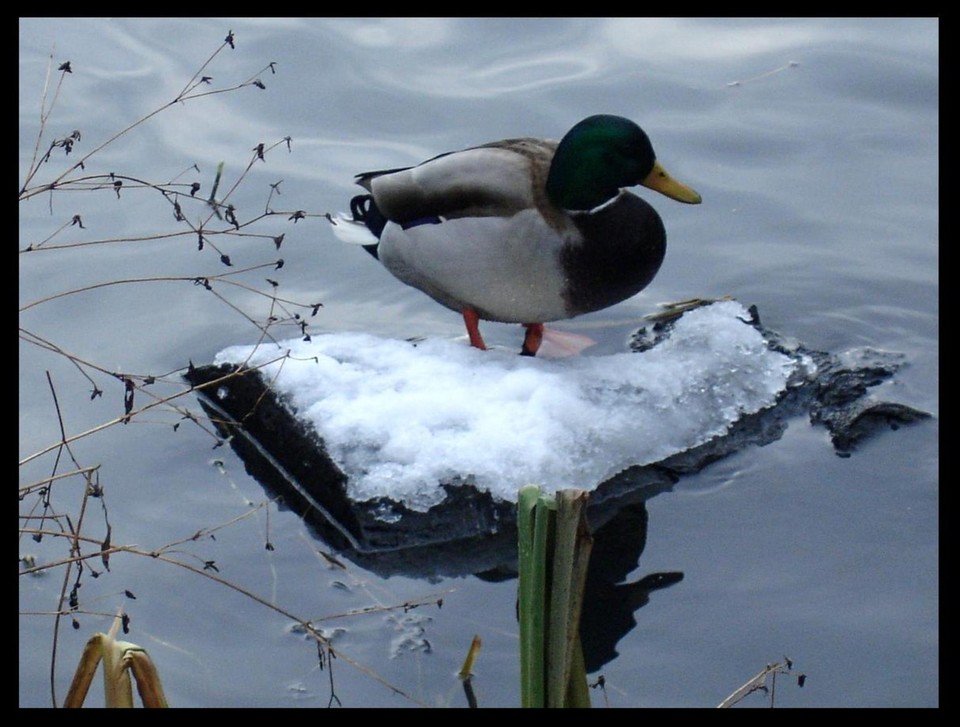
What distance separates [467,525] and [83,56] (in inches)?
175

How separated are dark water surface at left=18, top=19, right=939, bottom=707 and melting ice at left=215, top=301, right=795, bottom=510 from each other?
0.20m

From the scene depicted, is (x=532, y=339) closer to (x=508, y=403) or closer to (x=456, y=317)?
(x=456, y=317)

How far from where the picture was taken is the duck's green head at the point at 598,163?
163 inches

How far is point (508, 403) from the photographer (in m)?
3.84

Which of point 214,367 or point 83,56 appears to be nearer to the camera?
point 214,367

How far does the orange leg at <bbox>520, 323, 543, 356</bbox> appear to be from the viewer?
443cm

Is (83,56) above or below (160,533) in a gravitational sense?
above

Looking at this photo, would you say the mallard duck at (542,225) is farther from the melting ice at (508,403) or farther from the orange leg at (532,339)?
the melting ice at (508,403)

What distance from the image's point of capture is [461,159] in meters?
4.37

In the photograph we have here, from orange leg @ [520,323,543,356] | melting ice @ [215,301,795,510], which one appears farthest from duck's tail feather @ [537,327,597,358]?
melting ice @ [215,301,795,510]

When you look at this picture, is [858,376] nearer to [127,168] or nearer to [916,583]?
[916,583]

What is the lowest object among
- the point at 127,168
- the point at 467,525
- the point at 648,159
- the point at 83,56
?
the point at 467,525

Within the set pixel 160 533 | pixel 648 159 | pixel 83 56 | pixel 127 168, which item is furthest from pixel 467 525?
pixel 83 56
